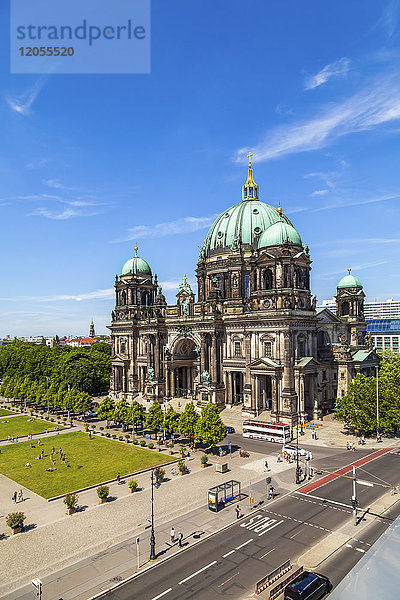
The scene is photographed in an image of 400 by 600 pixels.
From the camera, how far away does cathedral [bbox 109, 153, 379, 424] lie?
287ft

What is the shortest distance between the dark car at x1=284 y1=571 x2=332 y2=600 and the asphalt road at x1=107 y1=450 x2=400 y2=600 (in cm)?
189

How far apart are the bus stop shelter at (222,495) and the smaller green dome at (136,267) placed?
81583mm

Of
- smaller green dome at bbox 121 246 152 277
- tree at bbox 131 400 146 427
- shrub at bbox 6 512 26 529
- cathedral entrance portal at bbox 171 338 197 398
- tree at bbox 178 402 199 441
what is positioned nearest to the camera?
shrub at bbox 6 512 26 529

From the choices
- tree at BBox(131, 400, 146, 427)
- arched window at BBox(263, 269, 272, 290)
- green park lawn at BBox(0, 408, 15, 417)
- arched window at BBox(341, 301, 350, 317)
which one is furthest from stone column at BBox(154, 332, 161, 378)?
arched window at BBox(341, 301, 350, 317)

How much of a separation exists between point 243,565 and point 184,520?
10400 mm

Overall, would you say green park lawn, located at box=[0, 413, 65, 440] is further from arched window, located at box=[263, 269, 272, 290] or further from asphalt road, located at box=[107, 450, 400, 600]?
asphalt road, located at box=[107, 450, 400, 600]

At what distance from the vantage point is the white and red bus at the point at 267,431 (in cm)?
7281

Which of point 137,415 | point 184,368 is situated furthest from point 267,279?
point 137,415

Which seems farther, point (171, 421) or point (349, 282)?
point (349, 282)

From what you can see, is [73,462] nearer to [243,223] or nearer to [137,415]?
[137,415]

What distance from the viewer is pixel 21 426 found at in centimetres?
9119

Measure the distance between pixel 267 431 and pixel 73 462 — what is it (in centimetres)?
3110

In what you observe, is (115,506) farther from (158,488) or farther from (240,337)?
(240,337)

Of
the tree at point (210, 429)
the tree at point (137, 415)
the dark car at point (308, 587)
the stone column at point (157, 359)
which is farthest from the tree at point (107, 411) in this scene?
the dark car at point (308, 587)
